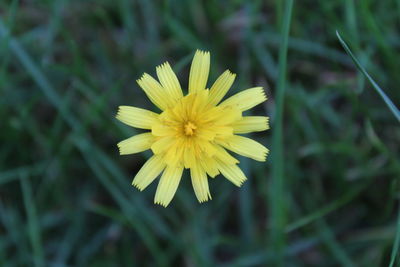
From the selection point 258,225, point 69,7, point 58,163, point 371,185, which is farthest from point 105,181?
point 371,185

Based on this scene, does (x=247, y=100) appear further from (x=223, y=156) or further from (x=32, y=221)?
(x=32, y=221)

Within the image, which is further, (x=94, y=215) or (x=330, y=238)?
(x=94, y=215)

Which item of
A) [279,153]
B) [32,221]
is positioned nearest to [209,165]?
[279,153]

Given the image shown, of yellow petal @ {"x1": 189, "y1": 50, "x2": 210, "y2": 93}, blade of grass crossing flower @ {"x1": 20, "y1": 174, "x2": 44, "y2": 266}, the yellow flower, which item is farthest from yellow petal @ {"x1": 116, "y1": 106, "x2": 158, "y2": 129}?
blade of grass crossing flower @ {"x1": 20, "y1": 174, "x2": 44, "y2": 266}

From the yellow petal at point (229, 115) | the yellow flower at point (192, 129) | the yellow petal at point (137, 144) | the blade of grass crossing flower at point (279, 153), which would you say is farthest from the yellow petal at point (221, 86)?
the yellow petal at point (137, 144)

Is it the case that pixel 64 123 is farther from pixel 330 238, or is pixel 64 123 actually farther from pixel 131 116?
pixel 330 238

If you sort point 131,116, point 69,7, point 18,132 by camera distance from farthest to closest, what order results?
point 69,7 → point 18,132 → point 131,116
